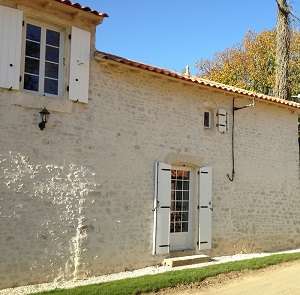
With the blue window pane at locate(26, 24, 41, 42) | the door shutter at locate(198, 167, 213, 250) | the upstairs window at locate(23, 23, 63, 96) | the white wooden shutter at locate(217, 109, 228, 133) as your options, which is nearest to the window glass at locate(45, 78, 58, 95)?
the upstairs window at locate(23, 23, 63, 96)

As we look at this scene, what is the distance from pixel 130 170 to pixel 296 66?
18.5 meters

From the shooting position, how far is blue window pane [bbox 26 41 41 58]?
332 inches

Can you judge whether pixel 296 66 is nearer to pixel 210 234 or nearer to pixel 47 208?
pixel 210 234

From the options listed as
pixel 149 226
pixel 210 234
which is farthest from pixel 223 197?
pixel 149 226

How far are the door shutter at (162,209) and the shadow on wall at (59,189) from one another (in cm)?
168

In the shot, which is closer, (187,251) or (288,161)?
(187,251)

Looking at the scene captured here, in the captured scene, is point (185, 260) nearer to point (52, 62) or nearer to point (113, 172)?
point (113, 172)

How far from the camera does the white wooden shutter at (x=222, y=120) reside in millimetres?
11695

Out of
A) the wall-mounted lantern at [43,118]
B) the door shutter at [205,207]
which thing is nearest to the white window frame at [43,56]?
the wall-mounted lantern at [43,118]

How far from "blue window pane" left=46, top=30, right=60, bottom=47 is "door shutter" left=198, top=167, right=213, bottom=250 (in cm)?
458

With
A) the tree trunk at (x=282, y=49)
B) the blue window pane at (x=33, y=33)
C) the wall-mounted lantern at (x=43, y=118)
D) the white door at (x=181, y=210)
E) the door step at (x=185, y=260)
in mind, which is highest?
the tree trunk at (x=282, y=49)

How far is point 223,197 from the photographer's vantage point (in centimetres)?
1166

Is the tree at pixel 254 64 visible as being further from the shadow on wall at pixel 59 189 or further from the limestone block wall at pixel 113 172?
the shadow on wall at pixel 59 189

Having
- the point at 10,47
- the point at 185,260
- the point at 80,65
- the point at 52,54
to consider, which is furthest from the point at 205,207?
the point at 10,47
